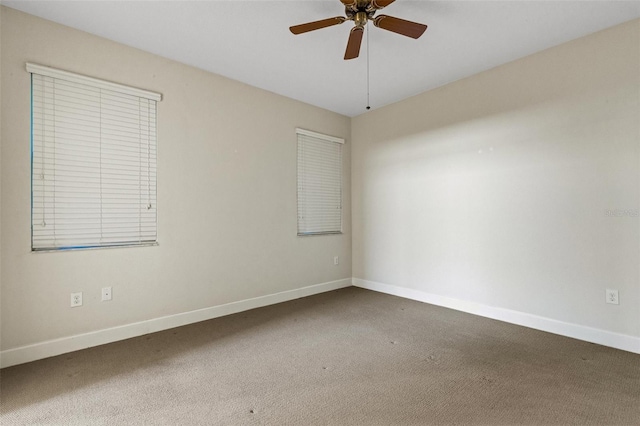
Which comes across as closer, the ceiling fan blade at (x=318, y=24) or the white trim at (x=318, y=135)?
the ceiling fan blade at (x=318, y=24)

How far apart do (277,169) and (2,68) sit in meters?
2.49

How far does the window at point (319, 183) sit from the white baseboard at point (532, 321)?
4.26 ft

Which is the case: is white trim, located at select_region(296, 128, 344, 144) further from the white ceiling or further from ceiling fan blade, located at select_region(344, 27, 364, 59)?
ceiling fan blade, located at select_region(344, 27, 364, 59)

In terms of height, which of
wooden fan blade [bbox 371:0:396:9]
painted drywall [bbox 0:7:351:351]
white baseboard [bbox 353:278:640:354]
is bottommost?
white baseboard [bbox 353:278:640:354]

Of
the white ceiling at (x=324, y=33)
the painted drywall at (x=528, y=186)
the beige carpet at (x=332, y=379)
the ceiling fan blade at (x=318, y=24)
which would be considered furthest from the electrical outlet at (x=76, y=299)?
the painted drywall at (x=528, y=186)

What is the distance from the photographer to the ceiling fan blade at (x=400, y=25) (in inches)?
78.1

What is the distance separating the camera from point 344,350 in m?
2.52

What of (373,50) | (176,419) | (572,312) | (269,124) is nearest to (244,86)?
(269,124)

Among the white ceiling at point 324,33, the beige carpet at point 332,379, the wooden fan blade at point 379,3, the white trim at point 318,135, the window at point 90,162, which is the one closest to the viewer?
the beige carpet at point 332,379

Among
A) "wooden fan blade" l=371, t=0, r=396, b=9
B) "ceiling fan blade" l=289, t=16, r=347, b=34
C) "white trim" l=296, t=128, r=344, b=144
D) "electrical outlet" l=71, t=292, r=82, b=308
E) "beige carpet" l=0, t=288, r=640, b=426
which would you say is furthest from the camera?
"white trim" l=296, t=128, r=344, b=144

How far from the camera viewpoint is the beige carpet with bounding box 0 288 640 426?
169cm

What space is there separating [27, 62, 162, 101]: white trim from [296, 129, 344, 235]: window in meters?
1.81

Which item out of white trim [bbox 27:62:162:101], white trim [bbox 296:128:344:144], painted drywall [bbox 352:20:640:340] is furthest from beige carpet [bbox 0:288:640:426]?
white trim [bbox 296:128:344:144]

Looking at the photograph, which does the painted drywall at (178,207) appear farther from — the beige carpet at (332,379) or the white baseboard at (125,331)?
the beige carpet at (332,379)
